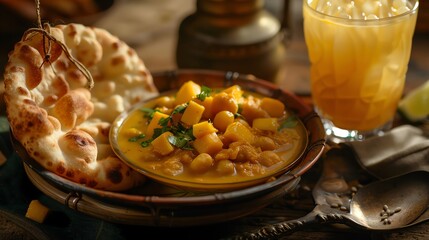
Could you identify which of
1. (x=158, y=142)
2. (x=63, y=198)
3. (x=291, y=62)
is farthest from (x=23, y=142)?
→ (x=291, y=62)

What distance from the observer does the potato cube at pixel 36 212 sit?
2305 mm

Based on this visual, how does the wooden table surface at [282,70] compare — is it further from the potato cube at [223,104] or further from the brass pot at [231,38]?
the potato cube at [223,104]

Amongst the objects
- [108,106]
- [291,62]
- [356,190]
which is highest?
[108,106]

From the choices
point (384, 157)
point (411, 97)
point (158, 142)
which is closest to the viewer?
point (158, 142)

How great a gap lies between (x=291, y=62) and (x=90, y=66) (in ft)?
6.35

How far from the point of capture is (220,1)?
3469 mm

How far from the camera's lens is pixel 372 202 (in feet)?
7.97

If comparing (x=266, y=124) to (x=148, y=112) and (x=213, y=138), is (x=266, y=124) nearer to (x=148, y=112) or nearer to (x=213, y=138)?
(x=213, y=138)

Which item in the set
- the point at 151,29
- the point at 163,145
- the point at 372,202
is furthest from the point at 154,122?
the point at 151,29

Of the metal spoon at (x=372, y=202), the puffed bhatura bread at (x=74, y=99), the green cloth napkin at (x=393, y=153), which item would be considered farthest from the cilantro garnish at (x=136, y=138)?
the green cloth napkin at (x=393, y=153)

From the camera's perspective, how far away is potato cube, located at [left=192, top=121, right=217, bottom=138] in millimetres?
2283

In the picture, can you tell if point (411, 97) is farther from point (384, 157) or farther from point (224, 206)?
point (224, 206)

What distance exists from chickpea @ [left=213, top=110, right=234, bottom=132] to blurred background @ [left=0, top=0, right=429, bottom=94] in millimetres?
1412

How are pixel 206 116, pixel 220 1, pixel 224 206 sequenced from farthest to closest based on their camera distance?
pixel 220 1, pixel 206 116, pixel 224 206
